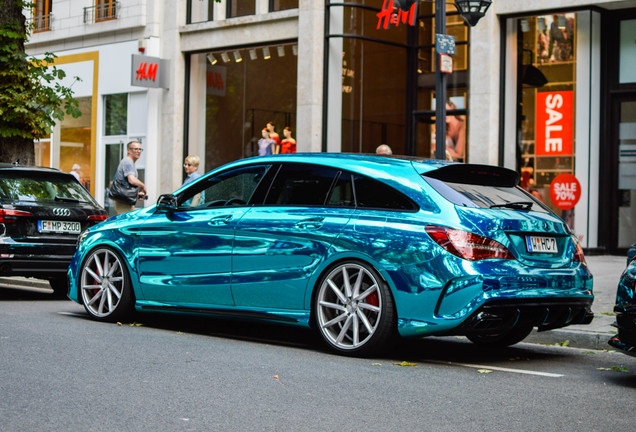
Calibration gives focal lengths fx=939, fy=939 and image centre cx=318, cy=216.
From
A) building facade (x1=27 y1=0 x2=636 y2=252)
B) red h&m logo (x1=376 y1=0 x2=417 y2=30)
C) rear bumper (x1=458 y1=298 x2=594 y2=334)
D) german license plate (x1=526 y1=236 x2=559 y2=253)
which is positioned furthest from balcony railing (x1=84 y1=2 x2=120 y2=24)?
rear bumper (x1=458 y1=298 x2=594 y2=334)

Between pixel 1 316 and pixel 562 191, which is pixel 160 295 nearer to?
pixel 1 316

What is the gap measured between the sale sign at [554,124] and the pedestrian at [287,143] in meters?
5.49

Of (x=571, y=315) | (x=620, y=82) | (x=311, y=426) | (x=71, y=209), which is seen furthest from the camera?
(x=620, y=82)

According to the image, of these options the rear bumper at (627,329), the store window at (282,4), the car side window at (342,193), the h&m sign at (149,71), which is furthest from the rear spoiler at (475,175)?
the h&m sign at (149,71)

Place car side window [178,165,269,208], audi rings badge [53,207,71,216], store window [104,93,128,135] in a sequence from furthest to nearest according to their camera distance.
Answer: store window [104,93,128,135], audi rings badge [53,207,71,216], car side window [178,165,269,208]

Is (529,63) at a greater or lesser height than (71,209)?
greater

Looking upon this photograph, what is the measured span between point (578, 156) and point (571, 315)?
11.5 meters

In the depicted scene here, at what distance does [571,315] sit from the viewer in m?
6.93

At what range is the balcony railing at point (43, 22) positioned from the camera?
1081 inches

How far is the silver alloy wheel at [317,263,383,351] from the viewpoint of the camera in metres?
6.82

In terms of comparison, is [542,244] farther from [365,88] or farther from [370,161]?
[365,88]

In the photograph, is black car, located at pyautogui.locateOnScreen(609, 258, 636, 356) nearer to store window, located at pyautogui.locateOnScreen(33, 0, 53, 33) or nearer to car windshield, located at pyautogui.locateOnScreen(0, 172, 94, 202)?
car windshield, located at pyautogui.locateOnScreen(0, 172, 94, 202)

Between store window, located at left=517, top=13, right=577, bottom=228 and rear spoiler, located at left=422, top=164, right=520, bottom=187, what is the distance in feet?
36.0

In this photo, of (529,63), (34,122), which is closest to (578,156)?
(529,63)
